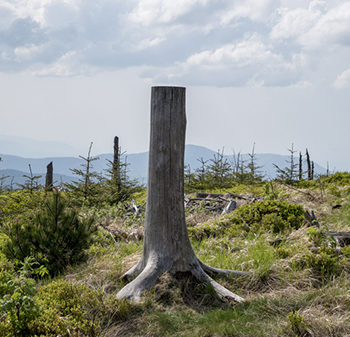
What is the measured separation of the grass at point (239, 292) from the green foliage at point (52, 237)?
0.26m

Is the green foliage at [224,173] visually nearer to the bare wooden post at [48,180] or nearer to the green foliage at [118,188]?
the green foliage at [118,188]

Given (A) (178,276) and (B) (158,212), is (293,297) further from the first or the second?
(B) (158,212)

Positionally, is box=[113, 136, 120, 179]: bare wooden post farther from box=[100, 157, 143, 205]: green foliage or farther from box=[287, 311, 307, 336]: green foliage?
box=[287, 311, 307, 336]: green foliage

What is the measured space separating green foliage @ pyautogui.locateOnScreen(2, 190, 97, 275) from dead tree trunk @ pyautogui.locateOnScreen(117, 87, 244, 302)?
4.87 ft

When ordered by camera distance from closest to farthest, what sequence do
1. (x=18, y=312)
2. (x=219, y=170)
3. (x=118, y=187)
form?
(x=18, y=312), (x=118, y=187), (x=219, y=170)

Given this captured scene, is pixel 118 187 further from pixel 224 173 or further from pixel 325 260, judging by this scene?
pixel 325 260

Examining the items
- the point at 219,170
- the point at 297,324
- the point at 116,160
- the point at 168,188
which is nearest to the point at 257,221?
the point at 168,188

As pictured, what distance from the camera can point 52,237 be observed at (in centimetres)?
527

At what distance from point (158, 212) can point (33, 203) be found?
4592mm

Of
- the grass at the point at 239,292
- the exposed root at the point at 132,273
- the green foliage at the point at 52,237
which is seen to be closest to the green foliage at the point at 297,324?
the grass at the point at 239,292

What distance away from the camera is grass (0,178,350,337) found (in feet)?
11.6

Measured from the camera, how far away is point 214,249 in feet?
20.2

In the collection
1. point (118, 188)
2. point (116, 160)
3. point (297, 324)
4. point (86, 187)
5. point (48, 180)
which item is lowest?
point (297, 324)

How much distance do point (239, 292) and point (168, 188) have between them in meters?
1.74
